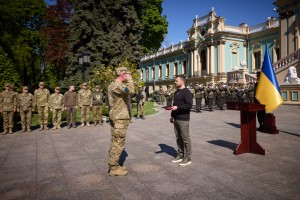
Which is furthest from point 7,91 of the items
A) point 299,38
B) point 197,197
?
point 299,38

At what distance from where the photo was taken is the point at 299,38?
76.0 ft

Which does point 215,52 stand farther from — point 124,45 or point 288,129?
point 288,129

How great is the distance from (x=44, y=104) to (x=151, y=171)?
7.39m

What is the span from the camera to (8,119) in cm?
945

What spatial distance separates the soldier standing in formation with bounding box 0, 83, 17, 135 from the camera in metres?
9.26

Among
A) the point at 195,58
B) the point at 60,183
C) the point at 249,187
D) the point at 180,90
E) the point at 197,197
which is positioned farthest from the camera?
the point at 195,58

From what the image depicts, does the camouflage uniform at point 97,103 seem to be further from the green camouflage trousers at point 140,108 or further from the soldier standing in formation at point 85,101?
the green camouflage trousers at point 140,108

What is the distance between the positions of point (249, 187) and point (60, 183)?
310 centimetres

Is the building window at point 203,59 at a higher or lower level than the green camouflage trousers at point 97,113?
higher

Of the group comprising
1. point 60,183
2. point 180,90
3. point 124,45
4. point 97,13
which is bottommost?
point 60,183

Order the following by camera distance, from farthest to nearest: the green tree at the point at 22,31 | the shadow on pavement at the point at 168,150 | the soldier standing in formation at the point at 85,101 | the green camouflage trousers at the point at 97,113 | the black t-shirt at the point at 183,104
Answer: the green tree at the point at 22,31, the green camouflage trousers at the point at 97,113, the soldier standing in formation at the point at 85,101, the shadow on pavement at the point at 168,150, the black t-shirt at the point at 183,104

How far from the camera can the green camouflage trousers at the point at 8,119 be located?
9.31 meters

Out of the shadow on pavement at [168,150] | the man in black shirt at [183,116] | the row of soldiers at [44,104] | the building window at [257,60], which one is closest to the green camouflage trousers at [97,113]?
the row of soldiers at [44,104]

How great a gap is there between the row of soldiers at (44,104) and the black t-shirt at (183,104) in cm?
663
